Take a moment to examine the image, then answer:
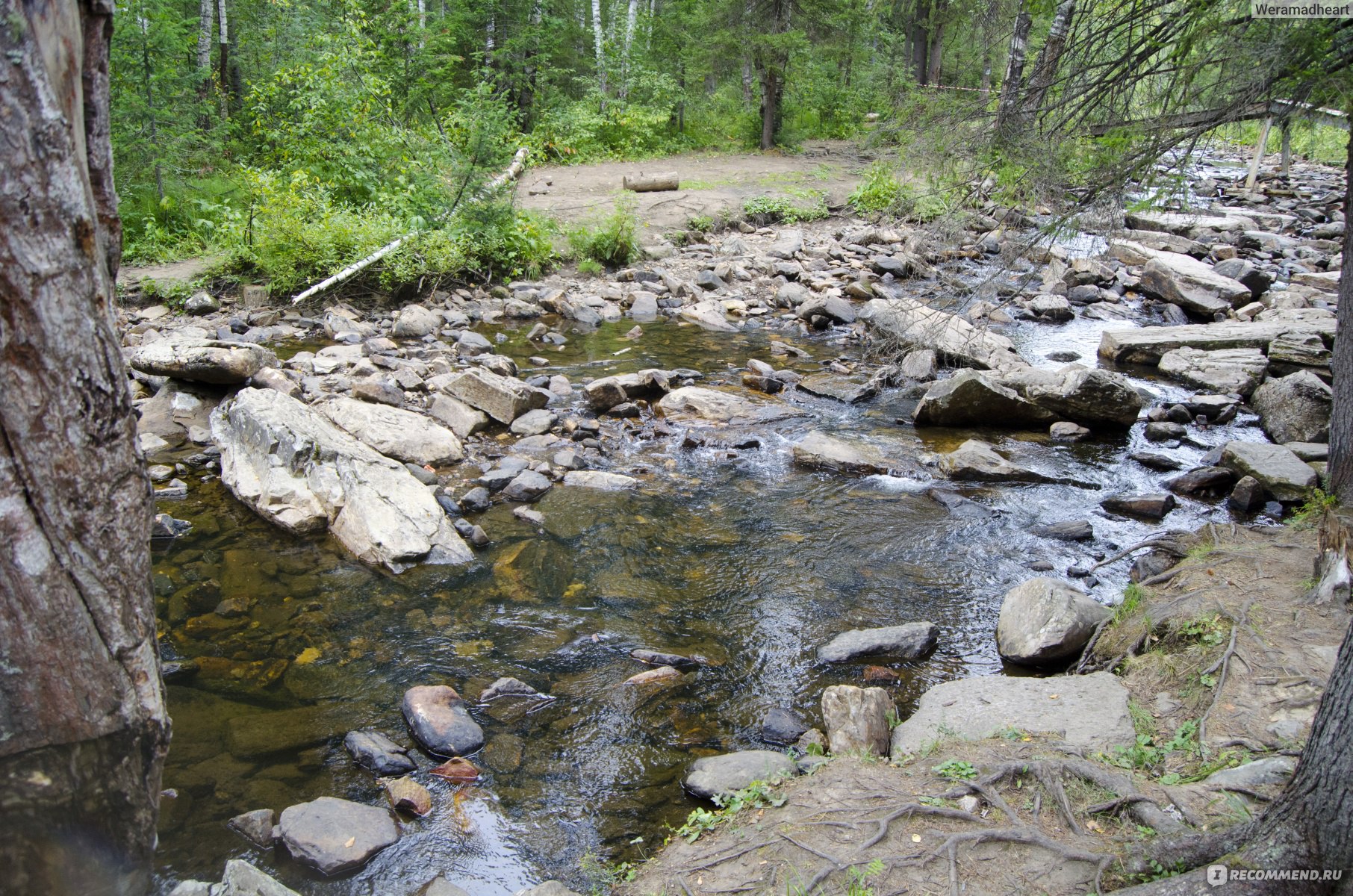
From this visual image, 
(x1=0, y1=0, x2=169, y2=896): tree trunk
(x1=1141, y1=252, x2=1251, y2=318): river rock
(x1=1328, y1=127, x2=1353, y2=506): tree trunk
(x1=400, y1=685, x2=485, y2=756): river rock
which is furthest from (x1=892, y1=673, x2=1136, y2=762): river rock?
(x1=1141, y1=252, x2=1251, y2=318): river rock

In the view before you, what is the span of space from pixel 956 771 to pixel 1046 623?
6.43 feet

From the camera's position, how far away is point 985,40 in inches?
299

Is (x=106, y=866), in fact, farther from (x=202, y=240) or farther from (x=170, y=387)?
(x=202, y=240)

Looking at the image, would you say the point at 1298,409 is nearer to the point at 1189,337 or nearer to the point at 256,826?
the point at 1189,337

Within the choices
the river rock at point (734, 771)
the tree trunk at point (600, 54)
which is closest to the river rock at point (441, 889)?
the river rock at point (734, 771)

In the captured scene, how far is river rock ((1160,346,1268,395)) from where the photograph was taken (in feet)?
32.8

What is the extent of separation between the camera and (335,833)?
3779 millimetres

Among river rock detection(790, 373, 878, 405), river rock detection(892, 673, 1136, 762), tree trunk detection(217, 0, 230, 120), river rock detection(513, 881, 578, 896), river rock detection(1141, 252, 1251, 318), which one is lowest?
river rock detection(513, 881, 578, 896)

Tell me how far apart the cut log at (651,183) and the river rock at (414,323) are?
26.4 ft

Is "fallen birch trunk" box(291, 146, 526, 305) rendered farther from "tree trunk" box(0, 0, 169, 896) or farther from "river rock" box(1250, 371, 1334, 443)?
"river rock" box(1250, 371, 1334, 443)

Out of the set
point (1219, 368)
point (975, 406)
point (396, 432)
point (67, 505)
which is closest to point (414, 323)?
point (396, 432)

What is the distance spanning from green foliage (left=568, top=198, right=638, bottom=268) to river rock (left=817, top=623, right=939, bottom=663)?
1117cm

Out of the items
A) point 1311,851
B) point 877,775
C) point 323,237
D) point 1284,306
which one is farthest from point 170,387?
point 1284,306

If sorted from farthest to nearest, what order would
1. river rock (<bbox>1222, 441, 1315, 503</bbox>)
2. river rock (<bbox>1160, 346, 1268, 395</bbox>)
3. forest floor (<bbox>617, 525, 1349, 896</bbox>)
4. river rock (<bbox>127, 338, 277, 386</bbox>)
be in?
1. river rock (<bbox>1160, 346, 1268, 395</bbox>)
2. river rock (<bbox>127, 338, 277, 386</bbox>)
3. river rock (<bbox>1222, 441, 1315, 503</bbox>)
4. forest floor (<bbox>617, 525, 1349, 896</bbox>)
